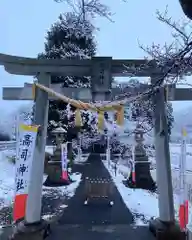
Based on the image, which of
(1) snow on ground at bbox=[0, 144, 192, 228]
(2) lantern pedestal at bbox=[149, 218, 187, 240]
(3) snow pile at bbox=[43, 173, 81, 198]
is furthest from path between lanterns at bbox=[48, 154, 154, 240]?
(3) snow pile at bbox=[43, 173, 81, 198]

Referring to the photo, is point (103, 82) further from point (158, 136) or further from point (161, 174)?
point (161, 174)

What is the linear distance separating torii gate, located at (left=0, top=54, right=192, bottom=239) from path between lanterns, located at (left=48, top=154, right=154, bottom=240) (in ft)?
2.49

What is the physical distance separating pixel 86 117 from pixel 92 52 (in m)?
4.20

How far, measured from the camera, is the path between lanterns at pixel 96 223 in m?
6.45

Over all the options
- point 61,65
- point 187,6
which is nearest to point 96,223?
point 61,65

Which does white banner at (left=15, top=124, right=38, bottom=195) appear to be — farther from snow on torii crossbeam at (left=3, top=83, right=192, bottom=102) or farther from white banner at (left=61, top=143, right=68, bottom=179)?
white banner at (left=61, top=143, right=68, bottom=179)

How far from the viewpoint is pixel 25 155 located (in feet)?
17.9

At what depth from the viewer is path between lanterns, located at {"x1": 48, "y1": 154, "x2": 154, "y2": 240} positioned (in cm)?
645

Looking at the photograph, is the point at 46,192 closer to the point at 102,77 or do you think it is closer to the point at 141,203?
the point at 141,203

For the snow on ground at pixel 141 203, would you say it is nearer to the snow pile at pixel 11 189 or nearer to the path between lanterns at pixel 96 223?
the path between lanterns at pixel 96 223

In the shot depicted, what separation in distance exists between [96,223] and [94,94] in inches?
138

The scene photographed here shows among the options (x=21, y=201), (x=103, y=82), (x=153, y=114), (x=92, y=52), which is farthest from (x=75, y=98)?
(x=92, y=52)

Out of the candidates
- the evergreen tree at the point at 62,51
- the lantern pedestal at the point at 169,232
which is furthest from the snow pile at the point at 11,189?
the lantern pedestal at the point at 169,232

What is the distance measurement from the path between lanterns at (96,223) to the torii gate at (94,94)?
760mm
